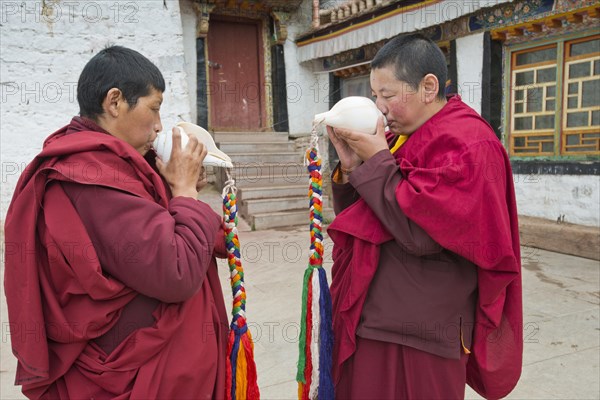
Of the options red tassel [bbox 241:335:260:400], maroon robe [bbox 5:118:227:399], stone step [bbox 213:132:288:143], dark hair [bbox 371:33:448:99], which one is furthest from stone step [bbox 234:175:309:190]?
maroon robe [bbox 5:118:227:399]

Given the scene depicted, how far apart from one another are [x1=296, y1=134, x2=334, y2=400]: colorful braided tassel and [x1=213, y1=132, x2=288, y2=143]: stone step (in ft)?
22.0

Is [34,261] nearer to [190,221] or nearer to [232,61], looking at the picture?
[190,221]

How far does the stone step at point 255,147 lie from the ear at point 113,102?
22.0 feet

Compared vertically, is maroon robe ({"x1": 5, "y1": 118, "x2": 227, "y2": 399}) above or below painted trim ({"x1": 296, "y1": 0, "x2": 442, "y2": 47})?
below

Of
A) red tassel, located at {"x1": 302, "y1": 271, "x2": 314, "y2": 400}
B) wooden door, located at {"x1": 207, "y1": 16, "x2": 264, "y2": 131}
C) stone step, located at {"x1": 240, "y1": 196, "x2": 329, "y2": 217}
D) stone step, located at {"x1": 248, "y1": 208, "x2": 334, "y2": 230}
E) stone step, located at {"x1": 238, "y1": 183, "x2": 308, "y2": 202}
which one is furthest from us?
wooden door, located at {"x1": 207, "y1": 16, "x2": 264, "y2": 131}

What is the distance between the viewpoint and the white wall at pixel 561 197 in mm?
5086

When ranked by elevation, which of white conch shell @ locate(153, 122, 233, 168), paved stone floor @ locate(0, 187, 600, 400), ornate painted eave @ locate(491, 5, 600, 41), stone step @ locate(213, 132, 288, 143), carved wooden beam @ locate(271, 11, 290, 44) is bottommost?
paved stone floor @ locate(0, 187, 600, 400)

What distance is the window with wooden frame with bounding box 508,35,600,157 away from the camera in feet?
16.8

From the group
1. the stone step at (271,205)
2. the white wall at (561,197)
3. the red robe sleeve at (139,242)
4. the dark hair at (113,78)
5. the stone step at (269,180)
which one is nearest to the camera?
the red robe sleeve at (139,242)

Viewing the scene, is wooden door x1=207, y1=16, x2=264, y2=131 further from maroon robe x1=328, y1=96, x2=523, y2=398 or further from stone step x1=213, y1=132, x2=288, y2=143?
maroon robe x1=328, y1=96, x2=523, y2=398

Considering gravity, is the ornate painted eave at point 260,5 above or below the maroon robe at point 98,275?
above

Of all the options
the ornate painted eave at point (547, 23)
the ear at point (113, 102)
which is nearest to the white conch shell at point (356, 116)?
the ear at point (113, 102)

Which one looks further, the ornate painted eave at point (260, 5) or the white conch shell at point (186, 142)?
the ornate painted eave at point (260, 5)

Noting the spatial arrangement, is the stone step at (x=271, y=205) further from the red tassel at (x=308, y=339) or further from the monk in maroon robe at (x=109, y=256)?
the monk in maroon robe at (x=109, y=256)
